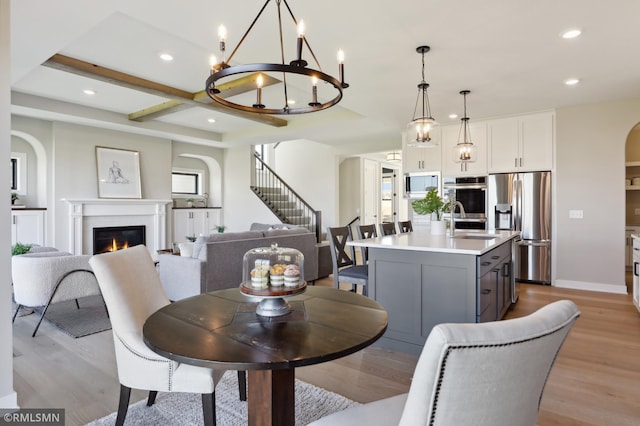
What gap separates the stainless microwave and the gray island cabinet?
10.6 feet

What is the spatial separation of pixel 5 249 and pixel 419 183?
18.7ft

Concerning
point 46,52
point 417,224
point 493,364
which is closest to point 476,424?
point 493,364

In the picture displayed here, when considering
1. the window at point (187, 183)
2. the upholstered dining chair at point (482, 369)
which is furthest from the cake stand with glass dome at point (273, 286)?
the window at point (187, 183)

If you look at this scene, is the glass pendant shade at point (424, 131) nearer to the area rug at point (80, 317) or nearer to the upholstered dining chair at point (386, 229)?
the upholstered dining chair at point (386, 229)

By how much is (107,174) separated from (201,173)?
102 inches

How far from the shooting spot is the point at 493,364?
72cm

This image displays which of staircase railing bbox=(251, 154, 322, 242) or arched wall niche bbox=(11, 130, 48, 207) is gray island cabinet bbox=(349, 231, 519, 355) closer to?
staircase railing bbox=(251, 154, 322, 242)

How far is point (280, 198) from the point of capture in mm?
9547

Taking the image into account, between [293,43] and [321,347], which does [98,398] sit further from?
[293,43]

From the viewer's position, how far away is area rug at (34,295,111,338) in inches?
134

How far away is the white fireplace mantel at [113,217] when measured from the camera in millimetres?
6426

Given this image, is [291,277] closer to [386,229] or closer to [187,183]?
[386,229]

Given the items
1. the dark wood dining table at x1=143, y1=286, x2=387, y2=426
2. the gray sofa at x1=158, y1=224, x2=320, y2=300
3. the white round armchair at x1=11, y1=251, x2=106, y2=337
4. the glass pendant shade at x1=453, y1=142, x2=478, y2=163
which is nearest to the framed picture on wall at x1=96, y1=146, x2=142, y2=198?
the gray sofa at x1=158, y1=224, x2=320, y2=300

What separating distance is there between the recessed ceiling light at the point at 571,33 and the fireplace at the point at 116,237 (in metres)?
7.34
